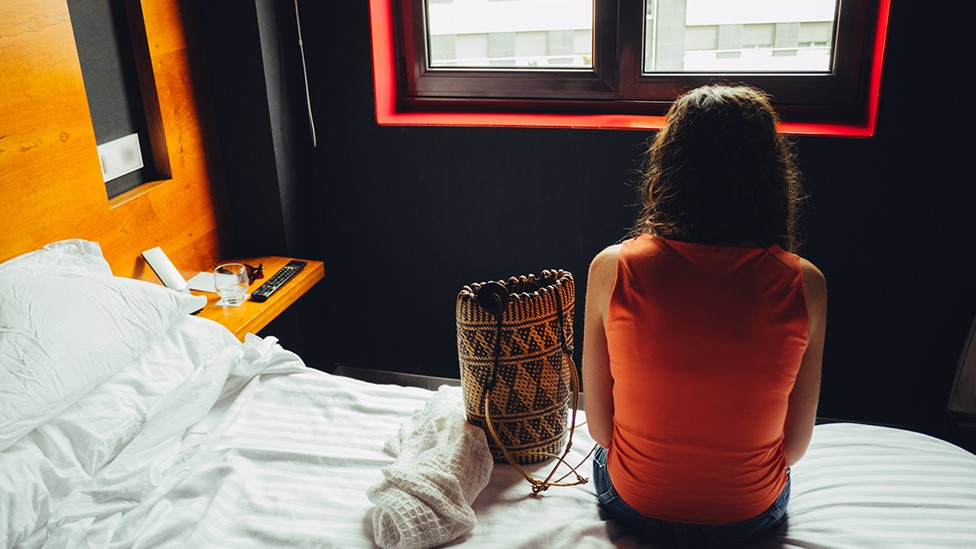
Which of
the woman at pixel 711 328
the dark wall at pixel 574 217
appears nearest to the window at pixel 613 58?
the dark wall at pixel 574 217

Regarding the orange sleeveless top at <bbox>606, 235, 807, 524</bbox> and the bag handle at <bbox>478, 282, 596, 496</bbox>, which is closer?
the orange sleeveless top at <bbox>606, 235, 807, 524</bbox>

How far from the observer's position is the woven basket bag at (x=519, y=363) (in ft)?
4.78

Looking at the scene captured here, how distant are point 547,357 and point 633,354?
296 millimetres

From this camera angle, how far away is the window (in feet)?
7.44

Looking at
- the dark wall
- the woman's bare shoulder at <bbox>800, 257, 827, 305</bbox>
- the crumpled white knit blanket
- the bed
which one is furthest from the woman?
the dark wall

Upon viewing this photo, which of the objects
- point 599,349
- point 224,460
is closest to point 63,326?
point 224,460

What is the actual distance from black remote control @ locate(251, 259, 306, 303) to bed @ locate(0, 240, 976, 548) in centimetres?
42

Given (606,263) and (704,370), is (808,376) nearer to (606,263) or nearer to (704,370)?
(704,370)

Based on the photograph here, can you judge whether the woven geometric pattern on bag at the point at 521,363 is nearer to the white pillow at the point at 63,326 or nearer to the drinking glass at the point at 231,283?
A: the white pillow at the point at 63,326

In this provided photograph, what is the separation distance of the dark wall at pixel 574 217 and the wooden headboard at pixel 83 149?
402 mm

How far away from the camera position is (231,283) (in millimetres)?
2158

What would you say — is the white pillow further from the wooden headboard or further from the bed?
the wooden headboard

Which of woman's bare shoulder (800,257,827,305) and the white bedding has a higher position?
woman's bare shoulder (800,257,827,305)

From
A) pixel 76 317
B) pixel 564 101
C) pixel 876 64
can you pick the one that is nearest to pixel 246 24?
pixel 564 101
